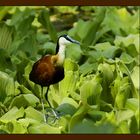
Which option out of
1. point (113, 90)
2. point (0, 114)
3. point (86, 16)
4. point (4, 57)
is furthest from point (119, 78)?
point (86, 16)

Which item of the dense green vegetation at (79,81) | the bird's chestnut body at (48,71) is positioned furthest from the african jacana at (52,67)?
the dense green vegetation at (79,81)

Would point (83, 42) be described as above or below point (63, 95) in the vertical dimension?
above

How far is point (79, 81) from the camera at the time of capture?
372cm

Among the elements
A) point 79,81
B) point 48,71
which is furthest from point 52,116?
point 79,81

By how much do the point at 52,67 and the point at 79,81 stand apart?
0.28 meters

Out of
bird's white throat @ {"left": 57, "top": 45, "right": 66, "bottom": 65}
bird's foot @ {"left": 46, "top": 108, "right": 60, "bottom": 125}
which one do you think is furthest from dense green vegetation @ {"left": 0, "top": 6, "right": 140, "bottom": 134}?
bird's white throat @ {"left": 57, "top": 45, "right": 66, "bottom": 65}

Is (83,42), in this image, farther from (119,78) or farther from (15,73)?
(119,78)

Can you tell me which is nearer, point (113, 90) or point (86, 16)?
point (113, 90)

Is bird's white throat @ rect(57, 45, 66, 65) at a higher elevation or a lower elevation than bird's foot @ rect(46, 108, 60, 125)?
higher

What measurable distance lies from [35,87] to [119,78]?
1.50 feet

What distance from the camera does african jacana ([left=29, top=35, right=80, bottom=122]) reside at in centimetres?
345

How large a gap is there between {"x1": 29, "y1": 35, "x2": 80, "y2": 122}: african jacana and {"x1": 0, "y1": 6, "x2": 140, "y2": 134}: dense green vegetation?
0.11 meters

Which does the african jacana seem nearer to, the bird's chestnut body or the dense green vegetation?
the bird's chestnut body

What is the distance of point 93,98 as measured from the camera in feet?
11.2
